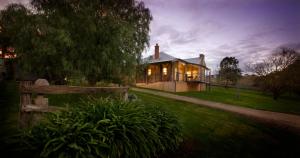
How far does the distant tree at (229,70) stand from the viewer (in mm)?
38719

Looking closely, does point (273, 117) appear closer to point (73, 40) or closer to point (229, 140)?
point (229, 140)

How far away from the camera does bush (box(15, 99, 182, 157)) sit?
2441 millimetres

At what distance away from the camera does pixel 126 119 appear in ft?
10.3

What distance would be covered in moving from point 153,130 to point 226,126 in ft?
16.5

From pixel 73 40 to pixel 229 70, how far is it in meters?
38.3

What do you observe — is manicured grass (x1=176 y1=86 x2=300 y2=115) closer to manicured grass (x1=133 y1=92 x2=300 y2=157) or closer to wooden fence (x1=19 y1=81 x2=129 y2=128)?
manicured grass (x1=133 y1=92 x2=300 y2=157)

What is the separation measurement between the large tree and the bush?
753cm

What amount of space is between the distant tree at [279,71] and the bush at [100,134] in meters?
23.5

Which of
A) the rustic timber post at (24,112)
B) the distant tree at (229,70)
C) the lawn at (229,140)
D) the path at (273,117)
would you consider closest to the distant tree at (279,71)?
the distant tree at (229,70)

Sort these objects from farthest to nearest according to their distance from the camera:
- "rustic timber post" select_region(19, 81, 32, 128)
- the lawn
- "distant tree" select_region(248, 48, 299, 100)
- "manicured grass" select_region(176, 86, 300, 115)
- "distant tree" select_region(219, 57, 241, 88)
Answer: "distant tree" select_region(219, 57, 241, 88)
"distant tree" select_region(248, 48, 299, 100)
"manicured grass" select_region(176, 86, 300, 115)
the lawn
"rustic timber post" select_region(19, 81, 32, 128)

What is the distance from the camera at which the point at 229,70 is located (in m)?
40.5

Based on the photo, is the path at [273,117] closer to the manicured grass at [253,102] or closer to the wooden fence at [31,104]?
the manicured grass at [253,102]

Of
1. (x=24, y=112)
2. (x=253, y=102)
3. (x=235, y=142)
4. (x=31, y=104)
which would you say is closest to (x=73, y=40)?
(x=31, y=104)

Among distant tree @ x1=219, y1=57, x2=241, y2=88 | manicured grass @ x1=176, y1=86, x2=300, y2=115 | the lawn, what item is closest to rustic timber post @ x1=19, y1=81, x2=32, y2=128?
the lawn
